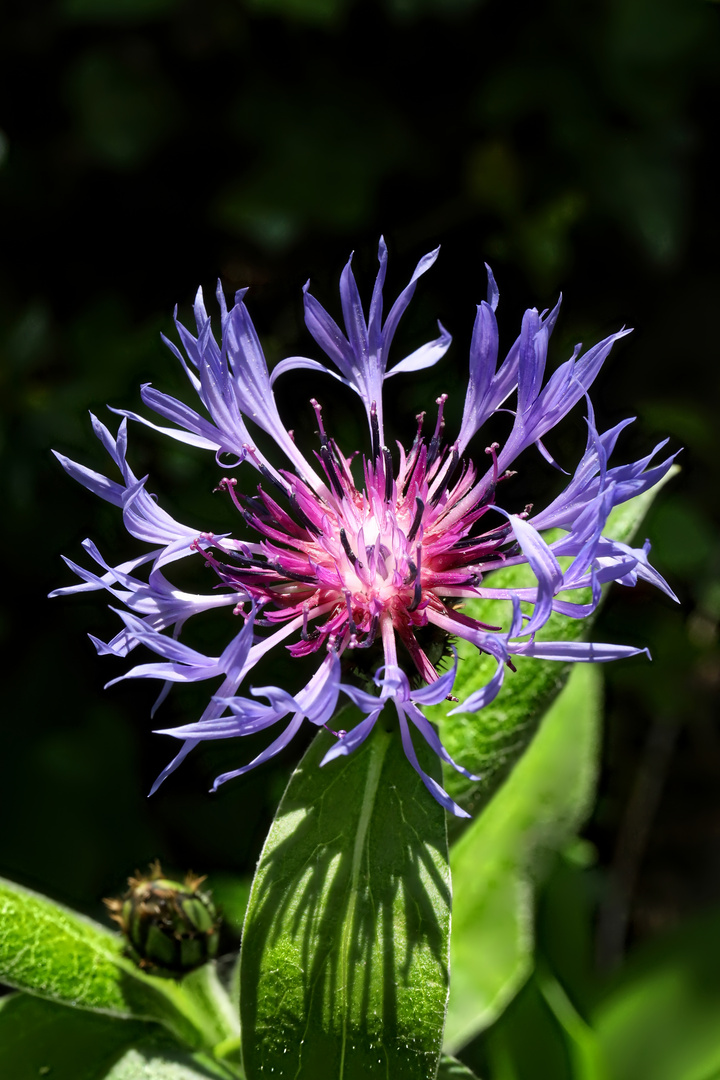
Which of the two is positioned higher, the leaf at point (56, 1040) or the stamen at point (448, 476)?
the stamen at point (448, 476)

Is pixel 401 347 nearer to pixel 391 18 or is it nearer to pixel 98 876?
pixel 391 18

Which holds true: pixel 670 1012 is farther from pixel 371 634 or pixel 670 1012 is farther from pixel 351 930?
pixel 371 634

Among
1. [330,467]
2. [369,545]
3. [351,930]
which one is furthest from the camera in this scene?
[330,467]

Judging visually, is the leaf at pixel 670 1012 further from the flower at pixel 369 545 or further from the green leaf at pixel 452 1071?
the flower at pixel 369 545

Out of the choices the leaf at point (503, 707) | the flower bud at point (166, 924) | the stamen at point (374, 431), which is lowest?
the flower bud at point (166, 924)

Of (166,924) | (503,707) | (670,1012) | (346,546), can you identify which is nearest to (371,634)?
(346,546)

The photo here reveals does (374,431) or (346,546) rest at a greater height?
(374,431)

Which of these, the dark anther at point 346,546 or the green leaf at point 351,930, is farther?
the dark anther at point 346,546

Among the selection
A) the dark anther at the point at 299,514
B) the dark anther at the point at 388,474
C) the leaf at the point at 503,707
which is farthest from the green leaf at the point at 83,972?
the dark anther at the point at 388,474
